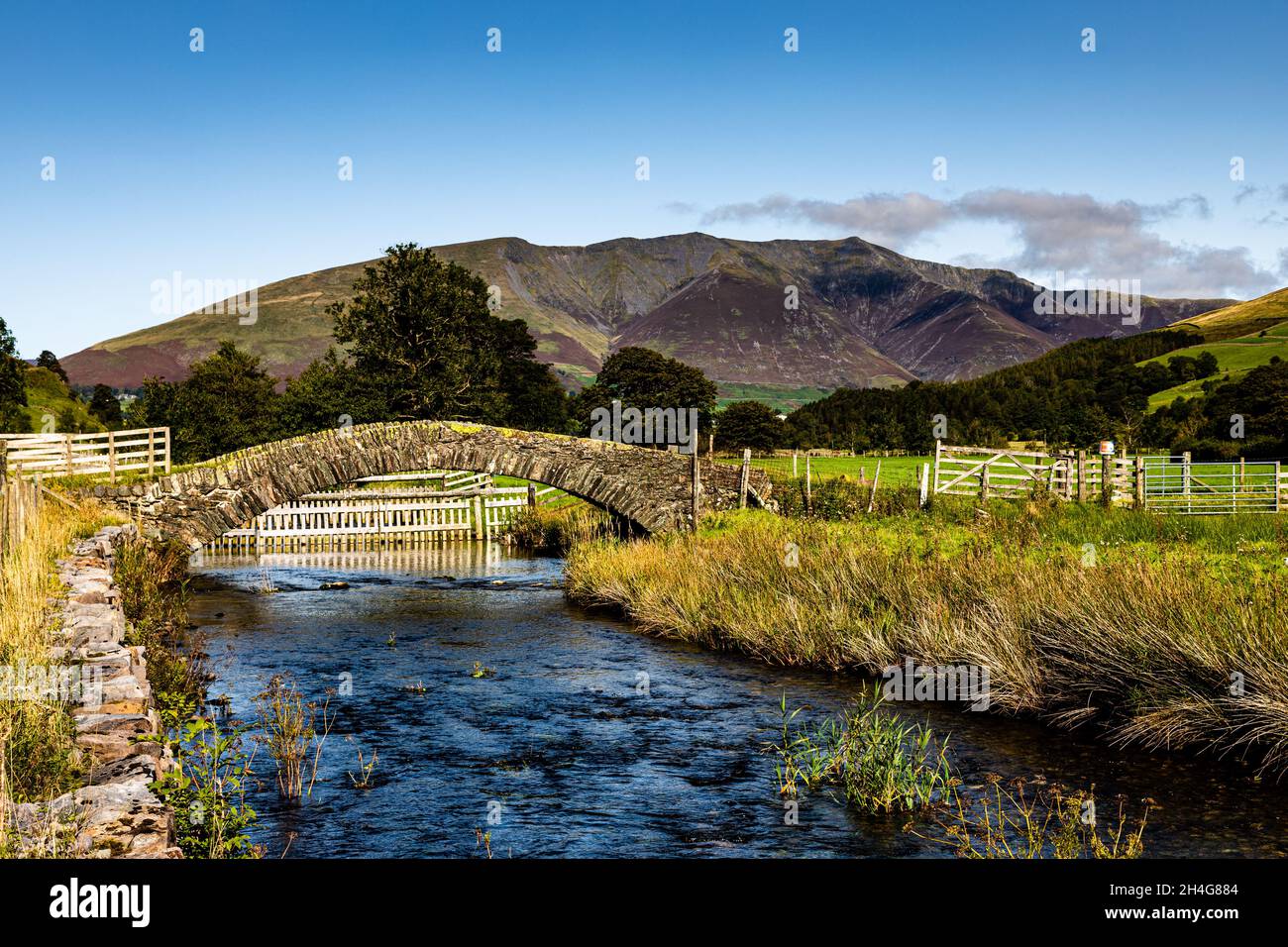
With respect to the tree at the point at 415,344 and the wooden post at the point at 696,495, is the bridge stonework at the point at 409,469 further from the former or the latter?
the tree at the point at 415,344

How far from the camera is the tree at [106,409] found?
363 ft

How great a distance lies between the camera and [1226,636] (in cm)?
1232

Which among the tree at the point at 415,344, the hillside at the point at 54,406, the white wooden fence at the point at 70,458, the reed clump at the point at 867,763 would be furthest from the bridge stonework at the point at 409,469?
the hillside at the point at 54,406

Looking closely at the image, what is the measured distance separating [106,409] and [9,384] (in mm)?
42847

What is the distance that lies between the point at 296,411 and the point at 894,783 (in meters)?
61.1

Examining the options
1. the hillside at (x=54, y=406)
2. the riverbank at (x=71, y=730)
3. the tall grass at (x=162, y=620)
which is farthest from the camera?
the hillside at (x=54, y=406)

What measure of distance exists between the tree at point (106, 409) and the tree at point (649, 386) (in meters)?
48.7

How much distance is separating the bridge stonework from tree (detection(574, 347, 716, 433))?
60.4m

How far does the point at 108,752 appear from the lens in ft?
26.4

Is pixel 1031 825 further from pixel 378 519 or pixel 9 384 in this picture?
pixel 9 384

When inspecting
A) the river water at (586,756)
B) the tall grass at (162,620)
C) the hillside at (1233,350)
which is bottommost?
the river water at (586,756)
